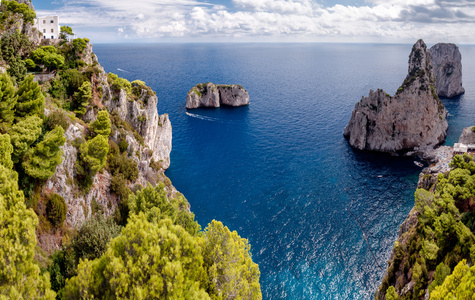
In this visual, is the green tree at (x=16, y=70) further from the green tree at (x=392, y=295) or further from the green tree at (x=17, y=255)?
the green tree at (x=392, y=295)

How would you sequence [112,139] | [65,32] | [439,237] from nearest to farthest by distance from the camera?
[439,237]
[112,139]
[65,32]

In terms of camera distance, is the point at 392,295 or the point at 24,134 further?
the point at 392,295

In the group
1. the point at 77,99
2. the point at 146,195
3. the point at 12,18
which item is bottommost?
the point at 146,195

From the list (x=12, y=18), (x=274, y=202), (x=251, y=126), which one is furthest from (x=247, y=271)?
(x=251, y=126)

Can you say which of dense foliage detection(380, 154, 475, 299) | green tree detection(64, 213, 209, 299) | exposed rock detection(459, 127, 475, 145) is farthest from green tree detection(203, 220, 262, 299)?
exposed rock detection(459, 127, 475, 145)

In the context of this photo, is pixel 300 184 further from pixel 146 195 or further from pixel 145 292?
pixel 145 292

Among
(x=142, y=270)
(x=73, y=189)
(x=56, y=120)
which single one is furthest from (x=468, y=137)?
(x=56, y=120)

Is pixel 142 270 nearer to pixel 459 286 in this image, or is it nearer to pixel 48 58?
pixel 459 286
